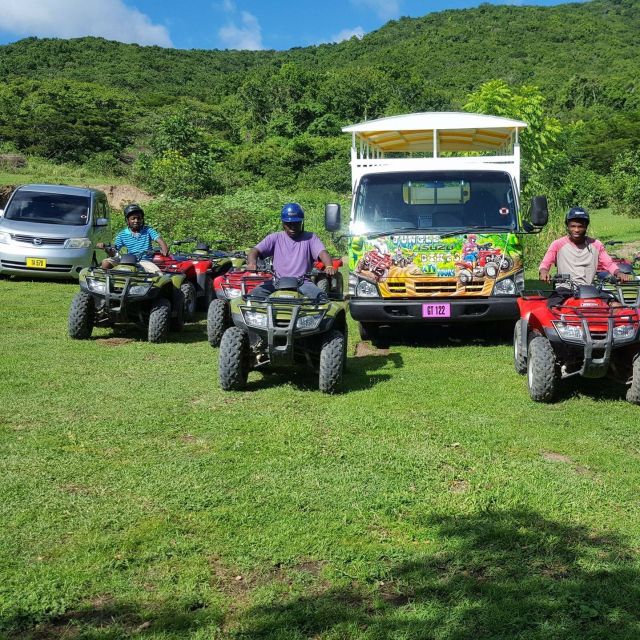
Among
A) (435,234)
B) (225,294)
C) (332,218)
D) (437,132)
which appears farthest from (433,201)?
(225,294)

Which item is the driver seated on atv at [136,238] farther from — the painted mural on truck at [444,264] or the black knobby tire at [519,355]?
the black knobby tire at [519,355]

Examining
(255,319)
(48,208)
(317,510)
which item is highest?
(48,208)

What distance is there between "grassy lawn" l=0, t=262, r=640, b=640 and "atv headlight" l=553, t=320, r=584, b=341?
0.56m

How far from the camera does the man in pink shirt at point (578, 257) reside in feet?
26.1

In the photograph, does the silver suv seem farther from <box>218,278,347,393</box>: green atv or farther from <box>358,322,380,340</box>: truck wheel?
<box>218,278,347,393</box>: green atv

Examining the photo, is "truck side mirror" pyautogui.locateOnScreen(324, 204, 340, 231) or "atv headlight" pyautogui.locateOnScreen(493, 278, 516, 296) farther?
"truck side mirror" pyautogui.locateOnScreen(324, 204, 340, 231)

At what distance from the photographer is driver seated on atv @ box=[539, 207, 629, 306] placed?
26.1 feet

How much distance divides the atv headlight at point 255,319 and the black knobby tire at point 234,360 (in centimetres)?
18

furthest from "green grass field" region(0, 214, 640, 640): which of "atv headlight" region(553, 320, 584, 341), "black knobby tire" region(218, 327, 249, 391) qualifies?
"atv headlight" region(553, 320, 584, 341)

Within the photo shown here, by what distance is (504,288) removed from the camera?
907 centimetres

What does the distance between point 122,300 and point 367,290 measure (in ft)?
8.87

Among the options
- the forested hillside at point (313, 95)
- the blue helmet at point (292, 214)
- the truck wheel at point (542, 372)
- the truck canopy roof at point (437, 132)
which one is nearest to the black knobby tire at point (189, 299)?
the truck canopy roof at point (437, 132)

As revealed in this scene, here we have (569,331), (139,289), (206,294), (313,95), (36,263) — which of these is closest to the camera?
(569,331)

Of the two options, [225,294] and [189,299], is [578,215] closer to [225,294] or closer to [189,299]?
[225,294]
